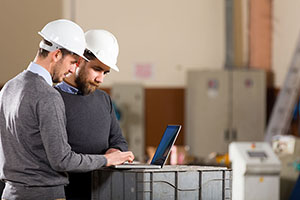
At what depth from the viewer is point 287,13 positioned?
732 cm

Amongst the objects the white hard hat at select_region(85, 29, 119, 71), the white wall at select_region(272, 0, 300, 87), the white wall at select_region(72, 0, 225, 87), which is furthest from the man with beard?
the white wall at select_region(72, 0, 225, 87)

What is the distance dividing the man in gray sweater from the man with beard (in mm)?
344

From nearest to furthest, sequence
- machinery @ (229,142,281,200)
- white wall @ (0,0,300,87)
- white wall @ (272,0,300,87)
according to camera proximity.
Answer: machinery @ (229,142,281,200) < white wall @ (272,0,300,87) < white wall @ (0,0,300,87)

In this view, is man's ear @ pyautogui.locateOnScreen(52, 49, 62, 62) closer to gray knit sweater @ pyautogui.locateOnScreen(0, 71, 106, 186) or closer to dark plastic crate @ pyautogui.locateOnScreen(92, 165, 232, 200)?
gray knit sweater @ pyautogui.locateOnScreen(0, 71, 106, 186)

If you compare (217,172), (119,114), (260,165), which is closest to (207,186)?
(217,172)

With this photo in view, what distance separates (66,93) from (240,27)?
18.3 ft

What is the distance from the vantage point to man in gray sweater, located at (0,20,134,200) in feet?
6.81

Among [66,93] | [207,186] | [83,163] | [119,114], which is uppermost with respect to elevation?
[66,93]

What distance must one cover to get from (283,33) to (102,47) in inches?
207

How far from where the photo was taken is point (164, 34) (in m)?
7.88

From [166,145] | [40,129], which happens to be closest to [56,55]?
[40,129]

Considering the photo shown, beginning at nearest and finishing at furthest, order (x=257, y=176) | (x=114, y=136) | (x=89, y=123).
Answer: (x=89, y=123) → (x=114, y=136) → (x=257, y=176)

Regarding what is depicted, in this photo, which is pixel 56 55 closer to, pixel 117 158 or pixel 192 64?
pixel 117 158

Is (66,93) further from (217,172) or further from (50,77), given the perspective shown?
(217,172)
